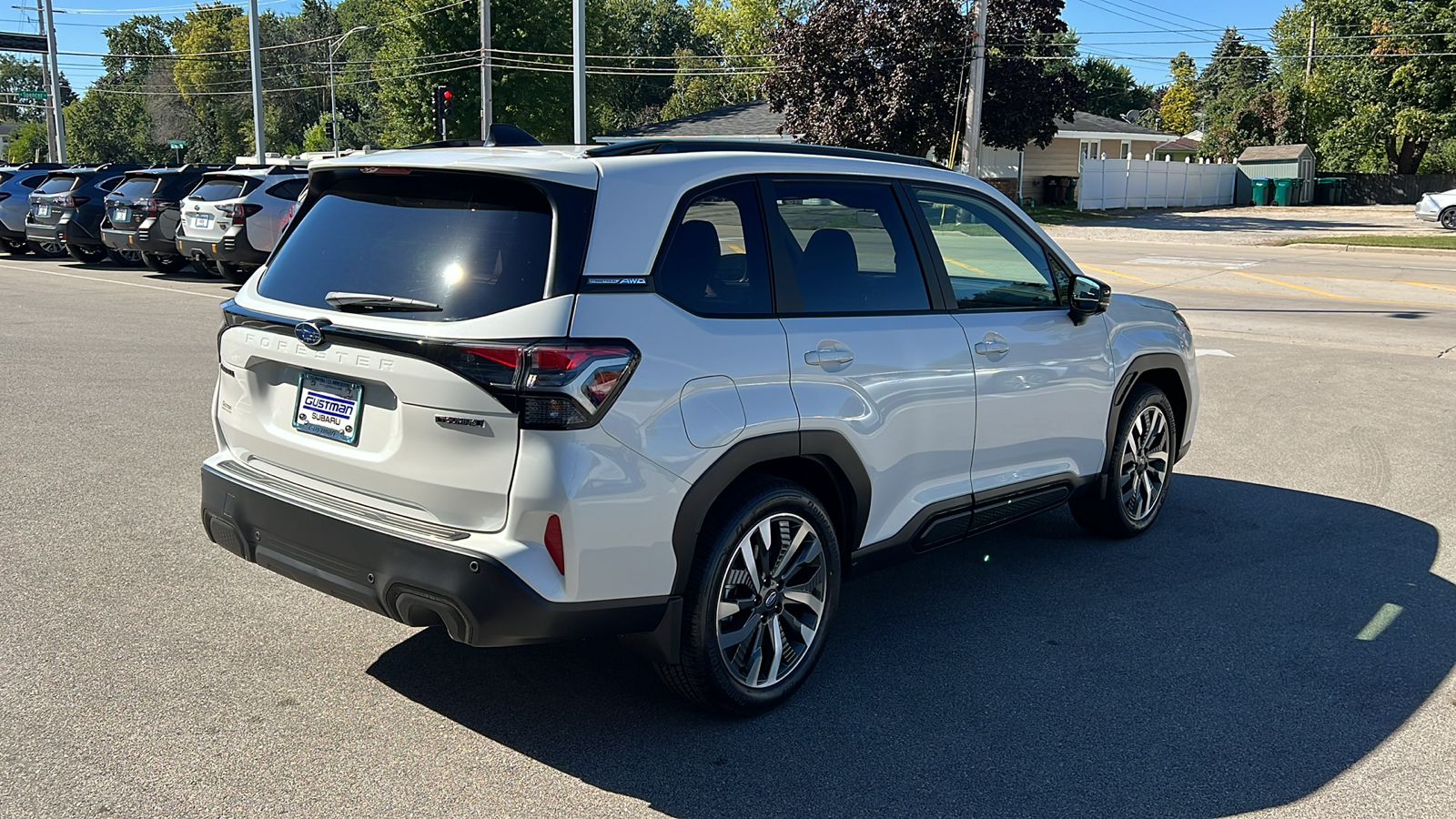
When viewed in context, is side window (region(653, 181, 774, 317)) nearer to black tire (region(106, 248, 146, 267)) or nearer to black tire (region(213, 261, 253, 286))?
black tire (region(213, 261, 253, 286))

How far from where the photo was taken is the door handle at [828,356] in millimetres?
3926

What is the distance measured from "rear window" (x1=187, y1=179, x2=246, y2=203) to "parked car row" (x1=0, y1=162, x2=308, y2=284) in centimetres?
1

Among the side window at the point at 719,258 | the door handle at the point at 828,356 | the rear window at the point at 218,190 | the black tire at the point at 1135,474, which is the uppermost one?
the rear window at the point at 218,190

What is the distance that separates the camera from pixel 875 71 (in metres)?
38.0

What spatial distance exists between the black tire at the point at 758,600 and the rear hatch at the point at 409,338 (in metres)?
0.73

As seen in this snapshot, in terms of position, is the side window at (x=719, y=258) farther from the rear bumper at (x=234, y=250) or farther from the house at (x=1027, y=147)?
the house at (x=1027, y=147)

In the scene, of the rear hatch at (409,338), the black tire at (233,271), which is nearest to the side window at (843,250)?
the rear hatch at (409,338)

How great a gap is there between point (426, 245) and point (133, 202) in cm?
1753

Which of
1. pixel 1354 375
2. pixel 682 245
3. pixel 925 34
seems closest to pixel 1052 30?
pixel 925 34

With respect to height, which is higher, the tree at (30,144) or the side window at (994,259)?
the tree at (30,144)

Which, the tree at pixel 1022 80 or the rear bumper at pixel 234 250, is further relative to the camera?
the tree at pixel 1022 80

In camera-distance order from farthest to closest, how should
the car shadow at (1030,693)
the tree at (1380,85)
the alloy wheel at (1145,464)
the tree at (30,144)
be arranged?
the tree at (30,144)
the tree at (1380,85)
the alloy wheel at (1145,464)
the car shadow at (1030,693)

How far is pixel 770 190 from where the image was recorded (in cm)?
407

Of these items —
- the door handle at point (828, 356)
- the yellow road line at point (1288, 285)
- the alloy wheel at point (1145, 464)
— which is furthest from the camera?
the yellow road line at point (1288, 285)
